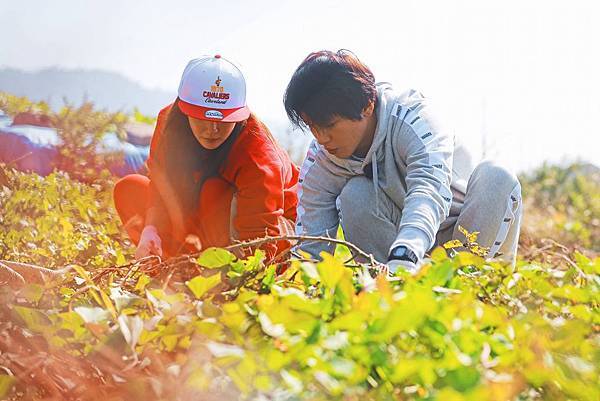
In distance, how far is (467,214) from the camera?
2.28m

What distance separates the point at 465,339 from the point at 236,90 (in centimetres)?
197

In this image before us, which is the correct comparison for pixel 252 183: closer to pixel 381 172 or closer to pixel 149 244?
pixel 149 244

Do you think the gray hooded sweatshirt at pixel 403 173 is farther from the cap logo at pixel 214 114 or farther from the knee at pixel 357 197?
the cap logo at pixel 214 114

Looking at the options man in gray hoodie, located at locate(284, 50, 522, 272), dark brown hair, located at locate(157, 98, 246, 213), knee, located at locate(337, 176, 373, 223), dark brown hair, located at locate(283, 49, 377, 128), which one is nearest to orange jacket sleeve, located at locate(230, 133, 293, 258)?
dark brown hair, located at locate(157, 98, 246, 213)

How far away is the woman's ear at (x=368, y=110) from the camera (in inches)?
81.9

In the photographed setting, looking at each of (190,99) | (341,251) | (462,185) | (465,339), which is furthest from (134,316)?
(190,99)

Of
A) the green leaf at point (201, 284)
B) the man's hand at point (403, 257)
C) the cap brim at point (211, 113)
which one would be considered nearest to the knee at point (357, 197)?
the cap brim at point (211, 113)

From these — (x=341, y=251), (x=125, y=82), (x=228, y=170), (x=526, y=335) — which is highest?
(x=526, y=335)

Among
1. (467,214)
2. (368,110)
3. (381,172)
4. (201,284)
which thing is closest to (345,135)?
(368,110)

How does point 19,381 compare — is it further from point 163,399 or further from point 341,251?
point 341,251

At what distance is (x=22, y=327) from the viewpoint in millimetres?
986

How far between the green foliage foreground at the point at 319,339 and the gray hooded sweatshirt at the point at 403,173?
62 centimetres

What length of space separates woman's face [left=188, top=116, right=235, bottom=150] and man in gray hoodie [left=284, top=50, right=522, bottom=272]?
1.16 feet

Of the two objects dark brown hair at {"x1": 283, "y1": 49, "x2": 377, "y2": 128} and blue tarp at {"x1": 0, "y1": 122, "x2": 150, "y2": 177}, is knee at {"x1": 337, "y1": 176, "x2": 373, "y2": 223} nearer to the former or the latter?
dark brown hair at {"x1": 283, "y1": 49, "x2": 377, "y2": 128}
